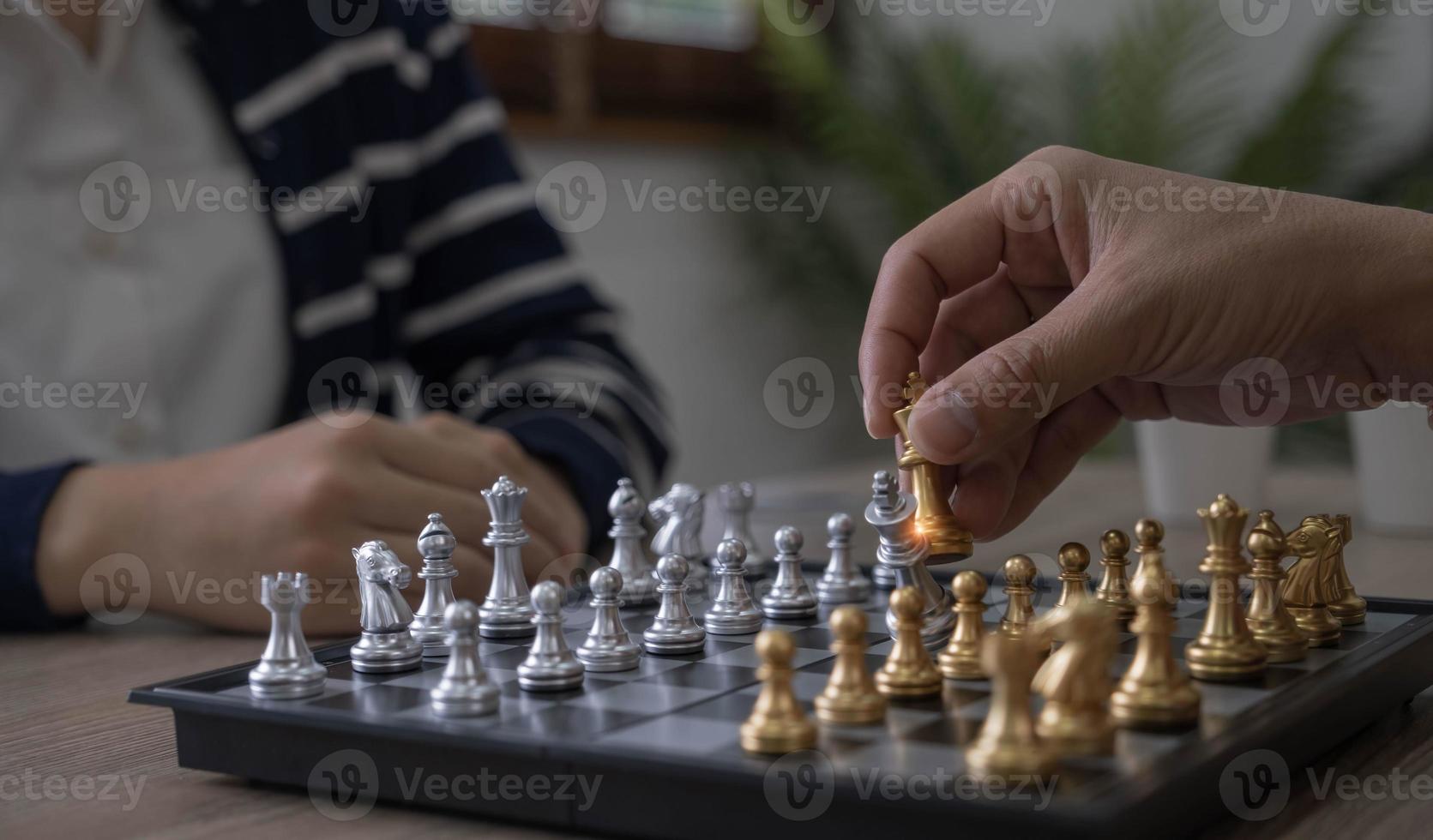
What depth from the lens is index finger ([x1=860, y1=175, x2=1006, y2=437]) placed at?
1.20 metres

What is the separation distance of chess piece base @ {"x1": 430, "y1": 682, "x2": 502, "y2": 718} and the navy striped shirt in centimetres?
85

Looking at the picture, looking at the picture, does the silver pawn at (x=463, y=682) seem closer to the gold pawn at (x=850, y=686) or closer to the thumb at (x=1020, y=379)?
the gold pawn at (x=850, y=686)

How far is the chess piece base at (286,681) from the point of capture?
786mm

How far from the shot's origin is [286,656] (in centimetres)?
81

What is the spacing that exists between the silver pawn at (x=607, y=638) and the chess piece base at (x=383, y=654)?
0.37 ft

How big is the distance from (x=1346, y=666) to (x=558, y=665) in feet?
1.53

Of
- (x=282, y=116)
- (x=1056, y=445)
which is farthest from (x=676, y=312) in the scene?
(x=1056, y=445)

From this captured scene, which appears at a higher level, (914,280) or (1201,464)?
(914,280)

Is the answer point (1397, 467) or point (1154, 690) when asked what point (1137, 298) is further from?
point (1397, 467)

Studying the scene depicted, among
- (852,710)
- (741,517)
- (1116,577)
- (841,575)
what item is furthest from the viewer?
(741,517)

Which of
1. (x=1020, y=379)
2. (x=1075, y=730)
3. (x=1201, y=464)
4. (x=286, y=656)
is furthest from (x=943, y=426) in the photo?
(x=1201, y=464)

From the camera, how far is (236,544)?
1.23m

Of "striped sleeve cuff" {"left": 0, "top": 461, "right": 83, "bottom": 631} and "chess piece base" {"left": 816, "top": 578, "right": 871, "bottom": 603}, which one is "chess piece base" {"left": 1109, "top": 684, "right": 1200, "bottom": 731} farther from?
"striped sleeve cuff" {"left": 0, "top": 461, "right": 83, "bottom": 631}

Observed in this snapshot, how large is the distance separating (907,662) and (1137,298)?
0.37 metres
